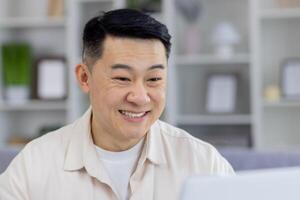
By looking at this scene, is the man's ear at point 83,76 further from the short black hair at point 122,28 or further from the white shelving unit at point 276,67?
the white shelving unit at point 276,67

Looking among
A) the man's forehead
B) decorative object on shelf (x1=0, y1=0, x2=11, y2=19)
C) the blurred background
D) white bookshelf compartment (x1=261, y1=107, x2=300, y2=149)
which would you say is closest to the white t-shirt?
the man's forehead

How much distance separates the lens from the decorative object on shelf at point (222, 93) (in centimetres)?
420

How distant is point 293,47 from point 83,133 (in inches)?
116

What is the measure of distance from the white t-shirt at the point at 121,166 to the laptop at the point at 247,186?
69 cm

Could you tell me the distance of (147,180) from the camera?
1470mm

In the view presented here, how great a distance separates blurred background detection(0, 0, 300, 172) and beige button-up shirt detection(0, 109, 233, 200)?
2487 millimetres

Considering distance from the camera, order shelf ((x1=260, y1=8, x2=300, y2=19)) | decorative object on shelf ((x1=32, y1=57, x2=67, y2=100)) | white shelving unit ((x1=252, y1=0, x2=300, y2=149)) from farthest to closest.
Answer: decorative object on shelf ((x1=32, y1=57, x2=67, y2=100)) < white shelving unit ((x1=252, y1=0, x2=300, y2=149)) < shelf ((x1=260, y1=8, x2=300, y2=19))

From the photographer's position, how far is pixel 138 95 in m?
1.34

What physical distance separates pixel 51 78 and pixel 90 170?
122 inches

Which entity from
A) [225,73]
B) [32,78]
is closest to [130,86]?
[225,73]

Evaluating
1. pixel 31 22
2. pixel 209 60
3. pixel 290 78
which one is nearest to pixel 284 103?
pixel 290 78

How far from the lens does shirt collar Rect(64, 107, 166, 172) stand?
1.48 meters

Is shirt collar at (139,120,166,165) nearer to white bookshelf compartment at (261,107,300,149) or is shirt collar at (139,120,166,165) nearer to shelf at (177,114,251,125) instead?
shelf at (177,114,251,125)

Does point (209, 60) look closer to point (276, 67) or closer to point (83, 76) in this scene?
point (276, 67)
